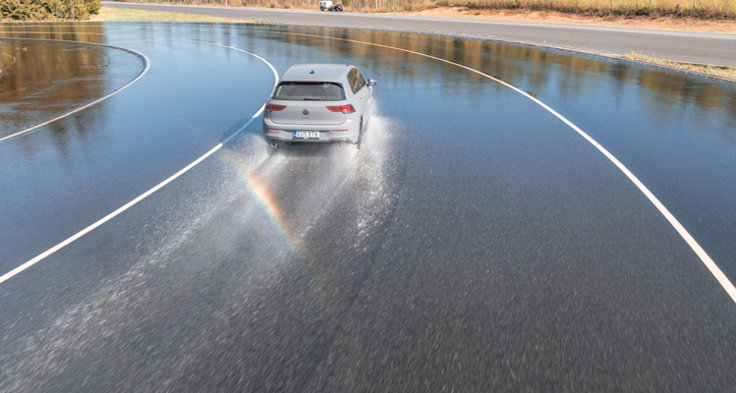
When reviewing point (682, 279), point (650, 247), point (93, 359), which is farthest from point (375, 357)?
point (650, 247)

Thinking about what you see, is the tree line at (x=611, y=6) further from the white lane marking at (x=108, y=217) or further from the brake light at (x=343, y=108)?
the white lane marking at (x=108, y=217)

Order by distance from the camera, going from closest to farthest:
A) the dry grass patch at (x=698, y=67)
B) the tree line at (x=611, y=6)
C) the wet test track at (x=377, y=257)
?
the wet test track at (x=377, y=257), the dry grass patch at (x=698, y=67), the tree line at (x=611, y=6)

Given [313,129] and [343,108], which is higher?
[343,108]

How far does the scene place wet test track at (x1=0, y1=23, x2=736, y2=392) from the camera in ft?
13.7

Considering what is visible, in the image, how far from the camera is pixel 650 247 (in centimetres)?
611

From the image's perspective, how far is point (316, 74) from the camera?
10.1m

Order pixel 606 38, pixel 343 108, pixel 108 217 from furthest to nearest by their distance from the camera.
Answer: pixel 606 38, pixel 343 108, pixel 108 217

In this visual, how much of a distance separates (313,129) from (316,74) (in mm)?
1199

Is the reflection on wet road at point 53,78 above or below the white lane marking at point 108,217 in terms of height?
above

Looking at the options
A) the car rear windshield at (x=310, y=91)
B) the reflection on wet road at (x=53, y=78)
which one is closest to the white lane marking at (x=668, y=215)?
the car rear windshield at (x=310, y=91)

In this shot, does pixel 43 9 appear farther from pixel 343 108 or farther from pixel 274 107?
pixel 343 108

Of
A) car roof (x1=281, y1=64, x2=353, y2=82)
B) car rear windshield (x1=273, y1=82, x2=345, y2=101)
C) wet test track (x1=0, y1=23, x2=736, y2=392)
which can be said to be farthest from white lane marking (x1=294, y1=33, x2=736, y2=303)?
car roof (x1=281, y1=64, x2=353, y2=82)

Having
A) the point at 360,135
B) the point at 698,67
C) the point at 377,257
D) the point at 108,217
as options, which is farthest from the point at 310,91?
the point at 698,67

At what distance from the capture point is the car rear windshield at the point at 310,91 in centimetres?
977
